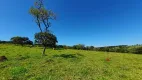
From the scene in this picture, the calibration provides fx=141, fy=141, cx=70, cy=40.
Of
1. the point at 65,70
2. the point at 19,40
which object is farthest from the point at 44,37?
the point at 19,40

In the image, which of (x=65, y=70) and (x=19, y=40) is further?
(x=19, y=40)

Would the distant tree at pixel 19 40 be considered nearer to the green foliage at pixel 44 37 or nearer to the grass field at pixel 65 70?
the green foliage at pixel 44 37

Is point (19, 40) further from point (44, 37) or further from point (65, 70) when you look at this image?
point (65, 70)

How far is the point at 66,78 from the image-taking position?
43.3 feet

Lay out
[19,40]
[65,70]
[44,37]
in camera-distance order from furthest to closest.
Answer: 1. [19,40]
2. [44,37]
3. [65,70]

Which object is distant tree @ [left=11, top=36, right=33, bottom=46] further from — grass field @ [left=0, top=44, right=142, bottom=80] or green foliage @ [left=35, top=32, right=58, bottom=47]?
grass field @ [left=0, top=44, right=142, bottom=80]

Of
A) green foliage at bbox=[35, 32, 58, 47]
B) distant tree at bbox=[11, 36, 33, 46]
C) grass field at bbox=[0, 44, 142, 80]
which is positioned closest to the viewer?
grass field at bbox=[0, 44, 142, 80]

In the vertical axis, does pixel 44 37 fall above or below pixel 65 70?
above

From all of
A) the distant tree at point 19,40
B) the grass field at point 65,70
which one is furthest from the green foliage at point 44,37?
the distant tree at point 19,40

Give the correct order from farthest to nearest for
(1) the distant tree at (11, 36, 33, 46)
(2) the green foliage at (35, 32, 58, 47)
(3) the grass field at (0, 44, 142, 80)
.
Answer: (1) the distant tree at (11, 36, 33, 46), (2) the green foliage at (35, 32, 58, 47), (3) the grass field at (0, 44, 142, 80)

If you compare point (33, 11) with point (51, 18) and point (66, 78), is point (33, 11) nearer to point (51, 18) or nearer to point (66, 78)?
point (51, 18)

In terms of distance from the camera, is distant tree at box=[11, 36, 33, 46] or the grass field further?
distant tree at box=[11, 36, 33, 46]

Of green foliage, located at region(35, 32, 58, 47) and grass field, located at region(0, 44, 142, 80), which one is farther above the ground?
green foliage, located at region(35, 32, 58, 47)

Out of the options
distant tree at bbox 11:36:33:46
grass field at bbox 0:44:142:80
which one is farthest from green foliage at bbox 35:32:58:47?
distant tree at bbox 11:36:33:46
